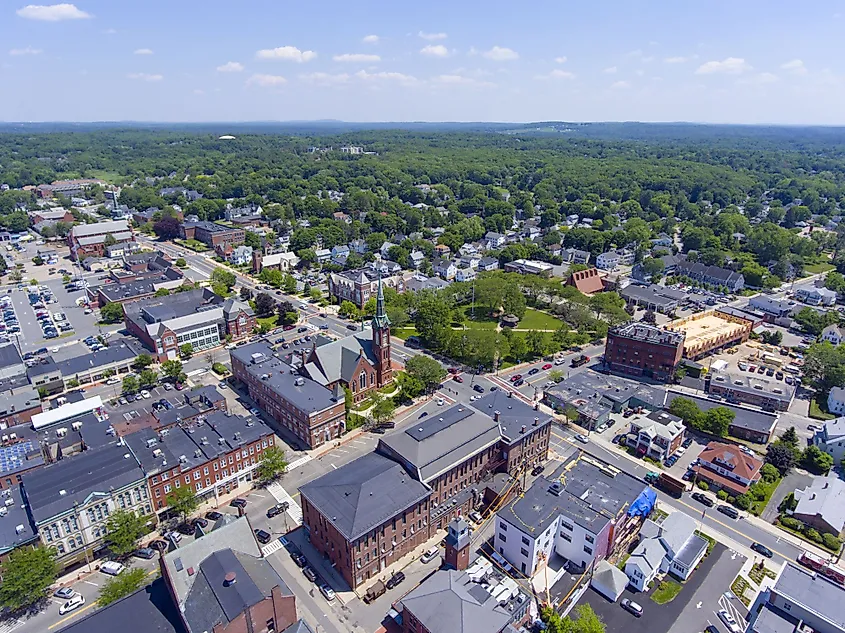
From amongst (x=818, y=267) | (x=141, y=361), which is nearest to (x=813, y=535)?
(x=141, y=361)

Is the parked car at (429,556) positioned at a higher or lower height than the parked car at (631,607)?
lower

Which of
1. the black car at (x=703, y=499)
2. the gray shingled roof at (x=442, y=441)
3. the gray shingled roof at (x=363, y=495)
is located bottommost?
the black car at (x=703, y=499)

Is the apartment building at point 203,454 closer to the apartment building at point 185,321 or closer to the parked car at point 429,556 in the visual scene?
the parked car at point 429,556

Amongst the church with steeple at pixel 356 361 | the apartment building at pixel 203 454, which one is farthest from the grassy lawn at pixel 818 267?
the apartment building at pixel 203 454

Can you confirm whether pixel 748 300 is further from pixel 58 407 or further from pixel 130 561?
pixel 58 407

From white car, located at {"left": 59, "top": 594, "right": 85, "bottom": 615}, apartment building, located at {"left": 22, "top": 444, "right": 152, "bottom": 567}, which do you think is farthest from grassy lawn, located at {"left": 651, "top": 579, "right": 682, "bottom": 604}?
white car, located at {"left": 59, "top": 594, "right": 85, "bottom": 615}

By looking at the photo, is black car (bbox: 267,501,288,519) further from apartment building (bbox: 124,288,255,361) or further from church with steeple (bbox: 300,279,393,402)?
apartment building (bbox: 124,288,255,361)
